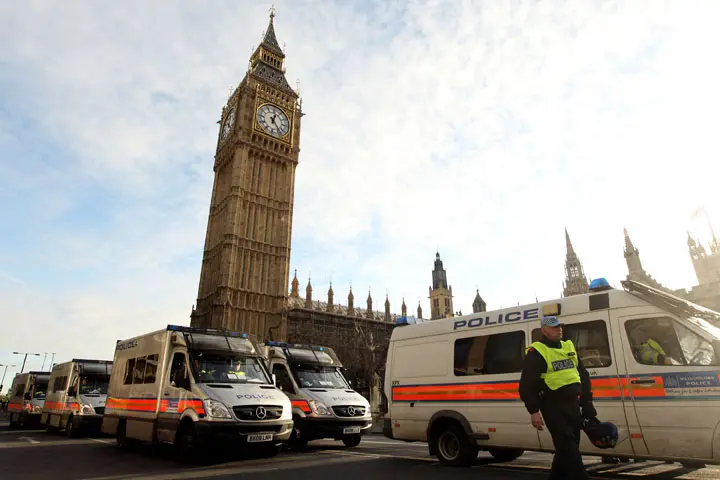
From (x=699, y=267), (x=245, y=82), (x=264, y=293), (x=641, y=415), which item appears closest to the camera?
(x=641, y=415)

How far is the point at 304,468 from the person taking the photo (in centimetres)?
746

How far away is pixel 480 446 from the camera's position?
7465 mm

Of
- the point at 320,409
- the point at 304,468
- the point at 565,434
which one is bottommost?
the point at 304,468

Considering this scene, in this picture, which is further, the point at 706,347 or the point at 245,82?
the point at 245,82

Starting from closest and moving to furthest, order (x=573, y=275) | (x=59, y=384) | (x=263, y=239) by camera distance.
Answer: (x=59, y=384) < (x=263, y=239) < (x=573, y=275)

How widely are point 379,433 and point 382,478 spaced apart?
13.2 meters

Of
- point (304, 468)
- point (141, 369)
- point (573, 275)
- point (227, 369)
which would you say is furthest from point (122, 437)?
point (573, 275)

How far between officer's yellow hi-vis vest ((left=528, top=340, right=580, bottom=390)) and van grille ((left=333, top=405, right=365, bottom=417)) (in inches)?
288

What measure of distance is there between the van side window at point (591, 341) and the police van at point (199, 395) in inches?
225

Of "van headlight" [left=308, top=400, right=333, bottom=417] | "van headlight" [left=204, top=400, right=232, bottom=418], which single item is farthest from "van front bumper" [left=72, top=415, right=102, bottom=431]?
"van headlight" [left=204, top=400, right=232, bottom=418]

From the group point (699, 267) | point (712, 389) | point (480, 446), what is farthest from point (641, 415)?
point (699, 267)

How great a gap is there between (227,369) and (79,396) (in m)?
9.56

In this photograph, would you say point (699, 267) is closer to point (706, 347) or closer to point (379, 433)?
point (379, 433)

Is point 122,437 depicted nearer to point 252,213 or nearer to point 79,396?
point 79,396
